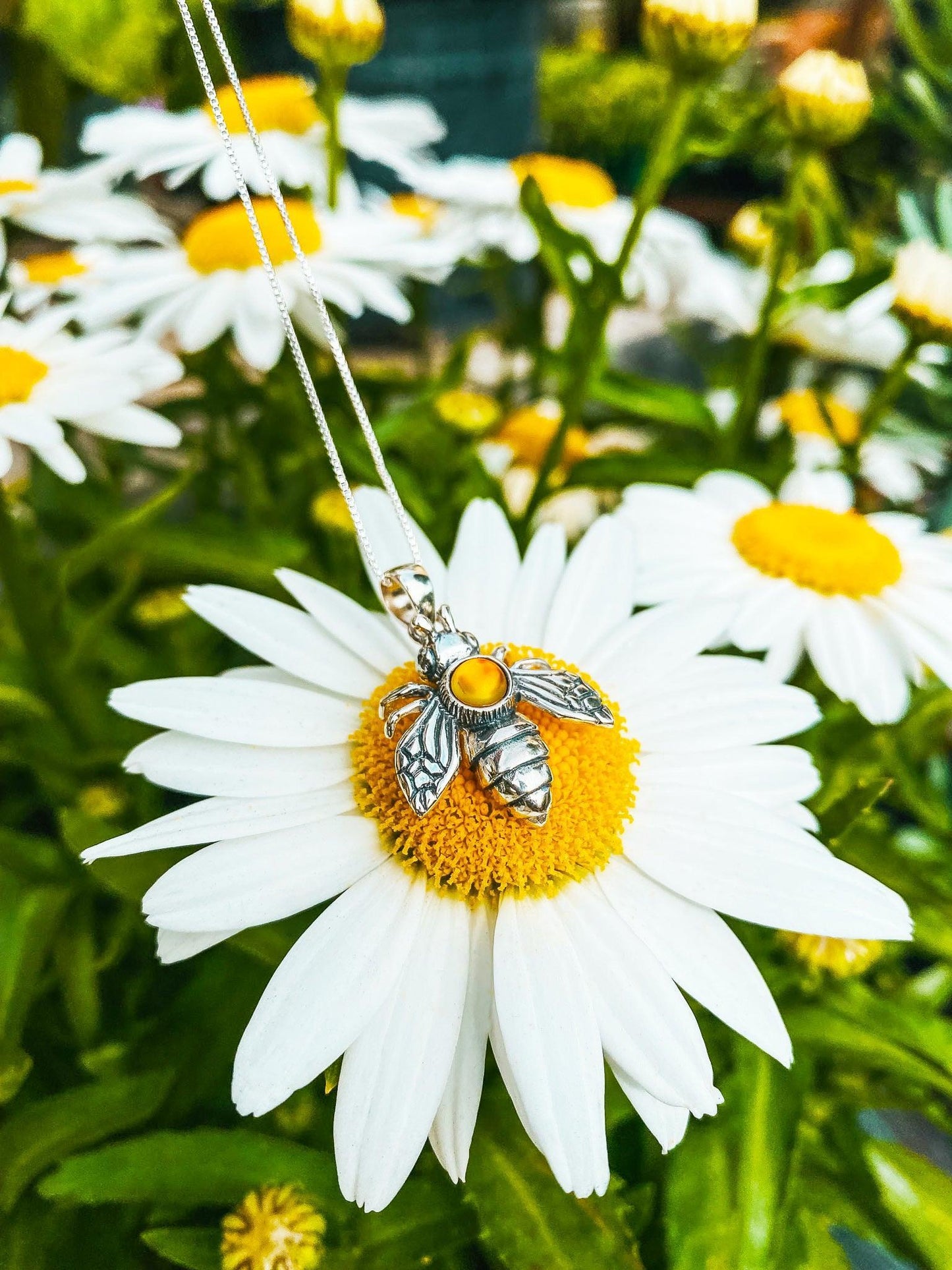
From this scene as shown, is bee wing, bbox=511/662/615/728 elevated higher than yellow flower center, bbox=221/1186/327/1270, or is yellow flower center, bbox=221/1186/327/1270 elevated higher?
bee wing, bbox=511/662/615/728

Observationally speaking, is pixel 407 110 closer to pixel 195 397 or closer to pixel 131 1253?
pixel 195 397

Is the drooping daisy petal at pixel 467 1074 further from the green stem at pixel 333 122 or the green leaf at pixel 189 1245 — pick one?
the green stem at pixel 333 122

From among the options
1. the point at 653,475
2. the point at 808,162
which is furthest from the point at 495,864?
the point at 808,162

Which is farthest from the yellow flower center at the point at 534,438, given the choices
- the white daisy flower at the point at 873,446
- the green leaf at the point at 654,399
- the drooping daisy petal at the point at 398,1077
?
the drooping daisy petal at the point at 398,1077

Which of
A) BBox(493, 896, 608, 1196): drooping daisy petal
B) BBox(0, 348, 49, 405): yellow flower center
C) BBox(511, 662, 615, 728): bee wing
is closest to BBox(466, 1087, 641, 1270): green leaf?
BBox(493, 896, 608, 1196): drooping daisy petal

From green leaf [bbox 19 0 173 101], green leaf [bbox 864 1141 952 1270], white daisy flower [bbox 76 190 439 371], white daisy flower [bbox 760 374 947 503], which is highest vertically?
green leaf [bbox 19 0 173 101]

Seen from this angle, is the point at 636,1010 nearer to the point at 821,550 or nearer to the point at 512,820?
the point at 512,820

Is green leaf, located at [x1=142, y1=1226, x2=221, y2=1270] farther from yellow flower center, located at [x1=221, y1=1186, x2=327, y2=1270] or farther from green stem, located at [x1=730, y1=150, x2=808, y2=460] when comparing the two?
green stem, located at [x1=730, y1=150, x2=808, y2=460]
